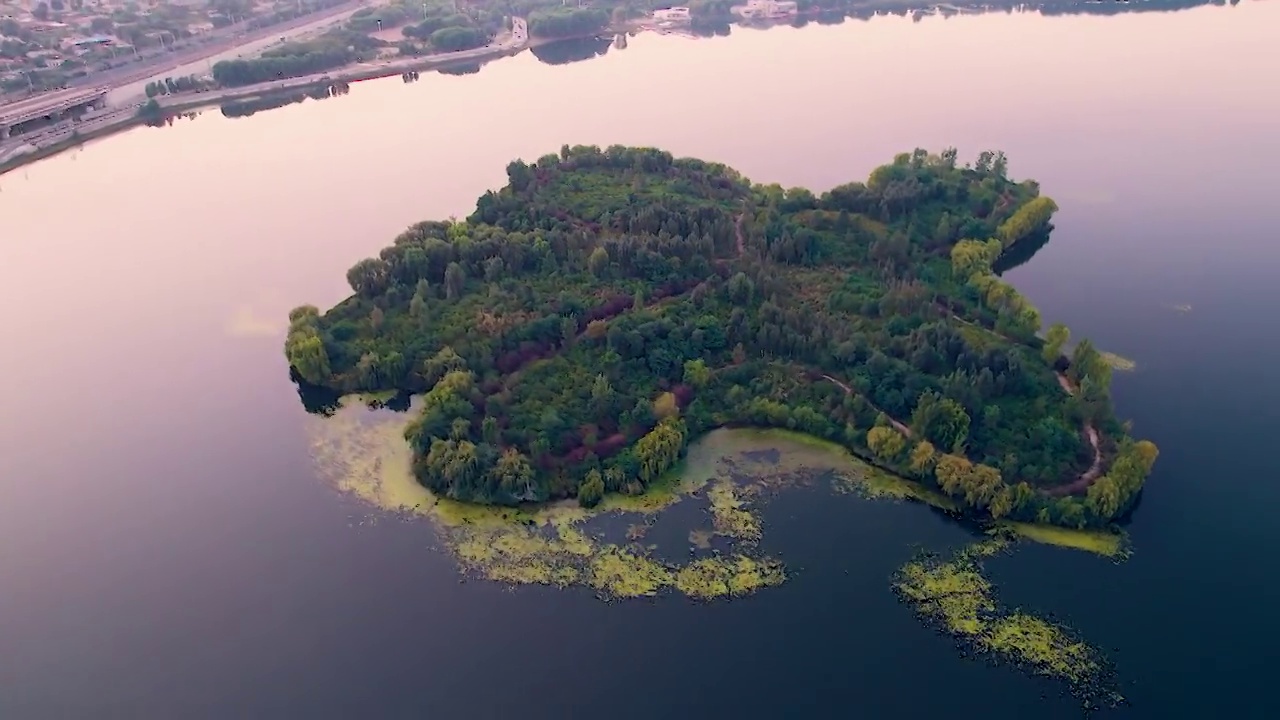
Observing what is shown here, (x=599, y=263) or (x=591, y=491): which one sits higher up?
(x=599, y=263)

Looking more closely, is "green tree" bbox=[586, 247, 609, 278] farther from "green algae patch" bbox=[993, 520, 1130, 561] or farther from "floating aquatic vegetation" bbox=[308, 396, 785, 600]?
"green algae patch" bbox=[993, 520, 1130, 561]

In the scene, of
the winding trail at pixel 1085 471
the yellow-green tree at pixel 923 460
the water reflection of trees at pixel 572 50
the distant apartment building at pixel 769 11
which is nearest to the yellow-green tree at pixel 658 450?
the yellow-green tree at pixel 923 460

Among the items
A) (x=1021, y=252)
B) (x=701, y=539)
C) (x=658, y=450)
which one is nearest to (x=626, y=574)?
(x=701, y=539)

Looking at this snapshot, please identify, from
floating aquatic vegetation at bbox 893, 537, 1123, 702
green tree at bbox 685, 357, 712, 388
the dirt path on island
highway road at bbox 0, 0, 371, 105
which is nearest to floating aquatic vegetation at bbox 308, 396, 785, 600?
green tree at bbox 685, 357, 712, 388

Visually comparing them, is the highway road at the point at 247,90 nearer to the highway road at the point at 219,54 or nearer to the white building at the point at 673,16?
the highway road at the point at 219,54

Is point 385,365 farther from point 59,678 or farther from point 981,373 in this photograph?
point 981,373

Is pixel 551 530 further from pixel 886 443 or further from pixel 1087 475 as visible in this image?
pixel 1087 475

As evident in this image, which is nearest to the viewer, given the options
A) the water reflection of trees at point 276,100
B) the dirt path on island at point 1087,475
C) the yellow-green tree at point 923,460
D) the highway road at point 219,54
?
the dirt path on island at point 1087,475
